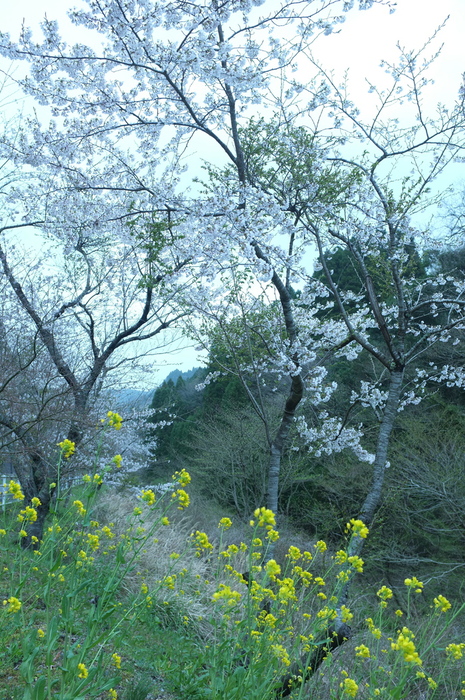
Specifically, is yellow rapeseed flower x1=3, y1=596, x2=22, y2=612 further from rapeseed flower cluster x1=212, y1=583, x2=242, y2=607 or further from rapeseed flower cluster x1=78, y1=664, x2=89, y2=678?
rapeseed flower cluster x1=212, y1=583, x2=242, y2=607

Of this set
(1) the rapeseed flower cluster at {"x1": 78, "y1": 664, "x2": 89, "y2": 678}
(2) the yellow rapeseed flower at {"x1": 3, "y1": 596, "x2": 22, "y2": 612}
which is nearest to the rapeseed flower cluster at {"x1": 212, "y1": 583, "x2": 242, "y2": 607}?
(1) the rapeseed flower cluster at {"x1": 78, "y1": 664, "x2": 89, "y2": 678}

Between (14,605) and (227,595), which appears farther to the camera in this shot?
(227,595)

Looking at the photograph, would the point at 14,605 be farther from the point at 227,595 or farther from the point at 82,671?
the point at 227,595

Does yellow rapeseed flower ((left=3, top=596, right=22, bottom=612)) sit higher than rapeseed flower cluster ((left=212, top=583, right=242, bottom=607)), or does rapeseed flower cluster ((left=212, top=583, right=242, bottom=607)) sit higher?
yellow rapeseed flower ((left=3, top=596, right=22, bottom=612))

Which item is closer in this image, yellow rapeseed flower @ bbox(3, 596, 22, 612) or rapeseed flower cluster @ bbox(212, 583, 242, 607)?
yellow rapeseed flower @ bbox(3, 596, 22, 612)

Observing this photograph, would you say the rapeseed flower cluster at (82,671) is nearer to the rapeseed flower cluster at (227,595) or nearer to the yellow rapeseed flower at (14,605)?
the yellow rapeseed flower at (14,605)

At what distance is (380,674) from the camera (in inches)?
123

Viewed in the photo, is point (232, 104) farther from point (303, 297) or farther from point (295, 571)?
point (295, 571)

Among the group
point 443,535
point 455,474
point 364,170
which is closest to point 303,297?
point 364,170

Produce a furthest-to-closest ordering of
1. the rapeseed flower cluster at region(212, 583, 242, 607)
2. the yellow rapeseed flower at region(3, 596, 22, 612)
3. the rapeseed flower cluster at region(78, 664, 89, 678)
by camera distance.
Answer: the rapeseed flower cluster at region(212, 583, 242, 607) → the yellow rapeseed flower at region(3, 596, 22, 612) → the rapeseed flower cluster at region(78, 664, 89, 678)

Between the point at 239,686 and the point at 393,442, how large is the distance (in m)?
13.1

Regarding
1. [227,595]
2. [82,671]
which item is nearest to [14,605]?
[82,671]

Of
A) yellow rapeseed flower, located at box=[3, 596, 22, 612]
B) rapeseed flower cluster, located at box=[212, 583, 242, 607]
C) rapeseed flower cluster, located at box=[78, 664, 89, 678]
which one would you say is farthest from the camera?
rapeseed flower cluster, located at box=[212, 583, 242, 607]

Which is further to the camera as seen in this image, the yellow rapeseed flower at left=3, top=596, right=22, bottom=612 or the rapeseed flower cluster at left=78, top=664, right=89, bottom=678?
the yellow rapeseed flower at left=3, top=596, right=22, bottom=612
